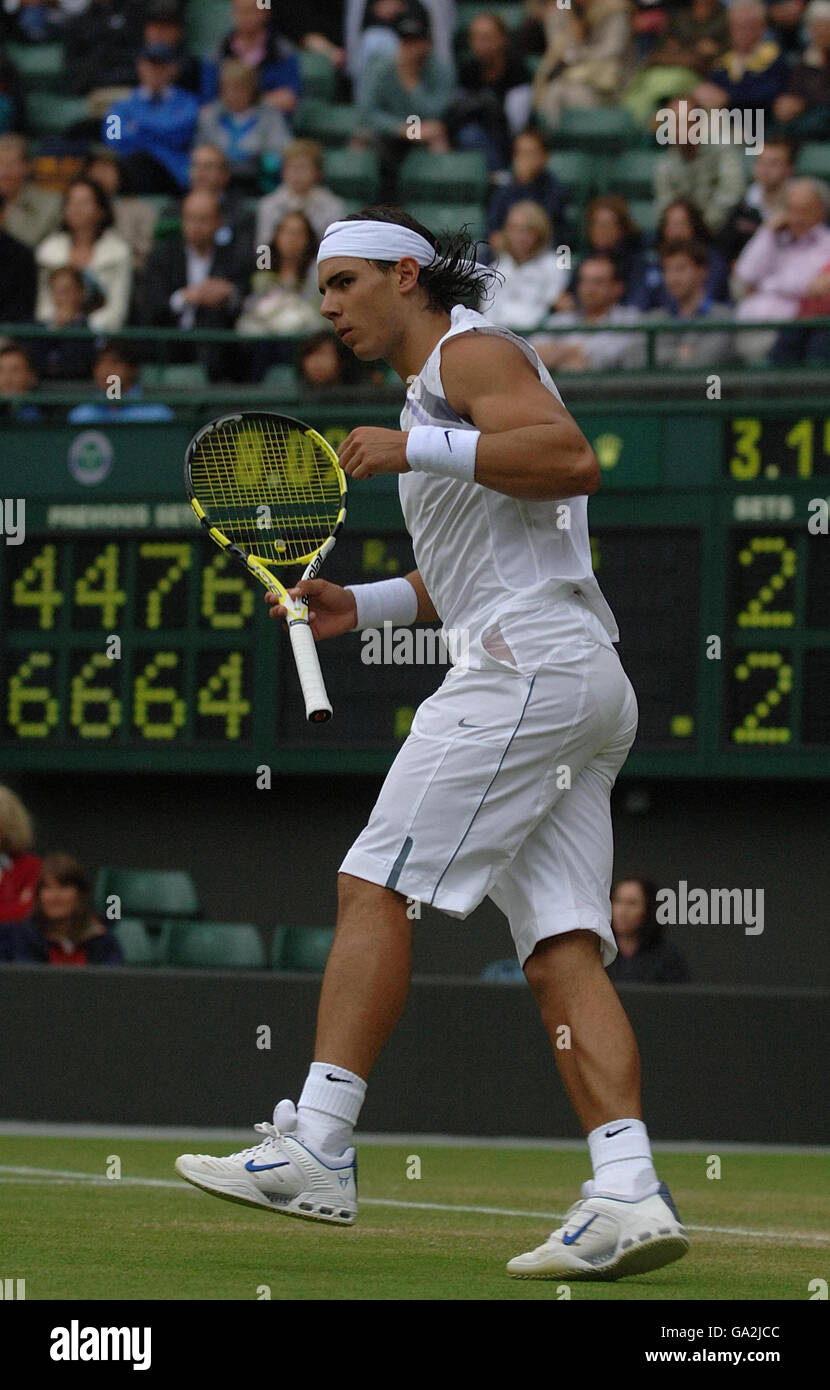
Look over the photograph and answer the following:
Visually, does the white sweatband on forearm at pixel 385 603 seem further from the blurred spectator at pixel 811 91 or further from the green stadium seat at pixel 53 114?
the green stadium seat at pixel 53 114

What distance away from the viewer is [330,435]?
34.7 ft

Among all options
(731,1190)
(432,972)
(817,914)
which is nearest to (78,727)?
(432,972)

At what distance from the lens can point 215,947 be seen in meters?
10.9

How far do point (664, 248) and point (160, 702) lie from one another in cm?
337

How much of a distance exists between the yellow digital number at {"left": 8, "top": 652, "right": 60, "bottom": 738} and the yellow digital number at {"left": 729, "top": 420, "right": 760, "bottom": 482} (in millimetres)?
3147

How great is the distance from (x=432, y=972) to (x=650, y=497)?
2413 mm

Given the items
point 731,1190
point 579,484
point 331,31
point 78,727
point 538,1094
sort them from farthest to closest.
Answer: point 331,31, point 78,727, point 538,1094, point 731,1190, point 579,484

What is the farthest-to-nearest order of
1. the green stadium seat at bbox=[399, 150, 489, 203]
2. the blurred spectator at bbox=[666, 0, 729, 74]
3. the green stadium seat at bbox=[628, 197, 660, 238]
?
the blurred spectator at bbox=[666, 0, 729, 74] < the green stadium seat at bbox=[399, 150, 489, 203] < the green stadium seat at bbox=[628, 197, 660, 238]

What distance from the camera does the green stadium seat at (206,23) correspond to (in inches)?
625

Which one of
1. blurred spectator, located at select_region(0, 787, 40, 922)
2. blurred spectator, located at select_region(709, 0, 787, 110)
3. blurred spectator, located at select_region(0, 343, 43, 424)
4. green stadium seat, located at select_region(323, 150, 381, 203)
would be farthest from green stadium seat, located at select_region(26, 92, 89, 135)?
blurred spectator, located at select_region(0, 787, 40, 922)

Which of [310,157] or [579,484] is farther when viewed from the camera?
[310,157]

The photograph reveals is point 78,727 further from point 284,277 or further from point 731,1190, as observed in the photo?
point 731,1190

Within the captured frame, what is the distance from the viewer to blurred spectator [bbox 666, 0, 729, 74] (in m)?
14.4

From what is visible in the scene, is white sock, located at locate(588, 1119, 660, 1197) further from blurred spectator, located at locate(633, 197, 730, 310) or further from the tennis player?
blurred spectator, located at locate(633, 197, 730, 310)
